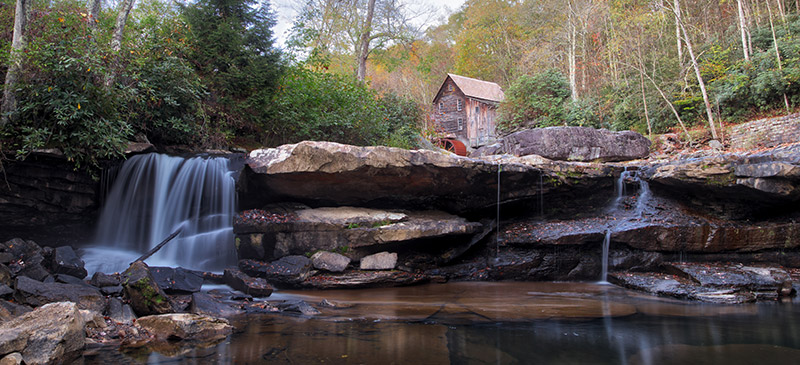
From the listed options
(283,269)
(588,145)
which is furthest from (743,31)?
(283,269)

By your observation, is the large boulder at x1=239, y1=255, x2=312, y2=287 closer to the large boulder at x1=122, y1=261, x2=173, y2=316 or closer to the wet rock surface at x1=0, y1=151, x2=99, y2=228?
the large boulder at x1=122, y1=261, x2=173, y2=316

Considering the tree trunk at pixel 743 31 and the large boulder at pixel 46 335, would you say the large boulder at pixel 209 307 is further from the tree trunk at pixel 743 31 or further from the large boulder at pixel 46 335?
the tree trunk at pixel 743 31

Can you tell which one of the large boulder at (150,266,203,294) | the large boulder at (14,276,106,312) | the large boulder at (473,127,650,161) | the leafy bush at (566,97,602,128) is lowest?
the large boulder at (150,266,203,294)

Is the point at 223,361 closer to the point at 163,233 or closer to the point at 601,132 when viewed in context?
the point at 163,233

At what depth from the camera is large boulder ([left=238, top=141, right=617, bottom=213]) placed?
7.99 metres

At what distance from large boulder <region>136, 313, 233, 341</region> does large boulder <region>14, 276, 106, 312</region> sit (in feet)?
2.52

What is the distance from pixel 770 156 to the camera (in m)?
8.11

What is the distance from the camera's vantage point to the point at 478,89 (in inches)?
1300

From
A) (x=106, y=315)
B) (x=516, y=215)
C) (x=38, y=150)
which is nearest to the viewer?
(x=106, y=315)

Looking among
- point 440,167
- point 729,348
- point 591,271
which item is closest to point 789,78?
point 591,271

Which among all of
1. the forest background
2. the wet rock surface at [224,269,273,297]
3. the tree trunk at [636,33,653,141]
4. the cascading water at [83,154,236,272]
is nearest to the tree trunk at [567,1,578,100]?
the forest background

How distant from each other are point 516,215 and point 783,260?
18.2 feet

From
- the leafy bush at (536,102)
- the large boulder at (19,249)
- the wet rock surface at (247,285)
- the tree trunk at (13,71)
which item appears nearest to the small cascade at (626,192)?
the wet rock surface at (247,285)

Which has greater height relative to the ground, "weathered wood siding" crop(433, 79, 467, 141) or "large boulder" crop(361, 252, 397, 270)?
"weathered wood siding" crop(433, 79, 467, 141)
